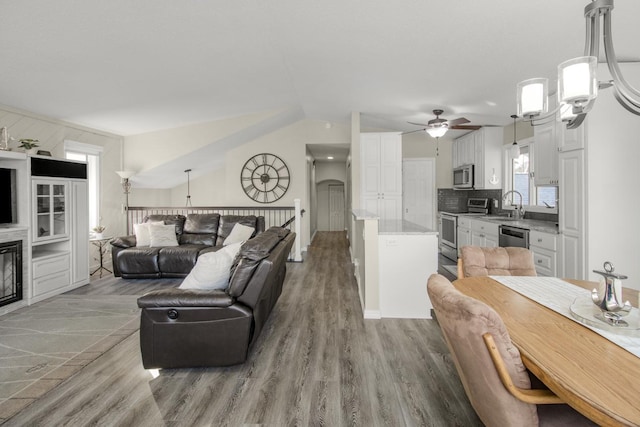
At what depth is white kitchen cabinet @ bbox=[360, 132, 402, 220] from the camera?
6027 millimetres

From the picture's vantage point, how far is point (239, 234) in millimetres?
5301

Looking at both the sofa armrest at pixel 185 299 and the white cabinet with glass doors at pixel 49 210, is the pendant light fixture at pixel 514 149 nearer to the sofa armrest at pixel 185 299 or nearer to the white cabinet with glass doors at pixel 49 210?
the sofa armrest at pixel 185 299

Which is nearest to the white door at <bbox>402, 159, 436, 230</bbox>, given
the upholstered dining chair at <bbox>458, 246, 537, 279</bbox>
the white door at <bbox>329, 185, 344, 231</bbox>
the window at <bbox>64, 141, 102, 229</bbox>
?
the upholstered dining chair at <bbox>458, 246, 537, 279</bbox>

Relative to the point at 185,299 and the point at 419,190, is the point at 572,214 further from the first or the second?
the point at 419,190

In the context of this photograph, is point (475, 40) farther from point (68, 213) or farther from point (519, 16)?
point (68, 213)

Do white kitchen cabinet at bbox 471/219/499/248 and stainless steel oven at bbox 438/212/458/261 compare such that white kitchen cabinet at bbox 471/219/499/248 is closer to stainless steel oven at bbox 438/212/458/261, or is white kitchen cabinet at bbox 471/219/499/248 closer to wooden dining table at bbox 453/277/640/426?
stainless steel oven at bbox 438/212/458/261

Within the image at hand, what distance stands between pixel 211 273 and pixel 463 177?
5.55m

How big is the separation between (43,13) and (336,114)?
15.4 ft

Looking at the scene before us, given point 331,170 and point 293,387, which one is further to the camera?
point 331,170

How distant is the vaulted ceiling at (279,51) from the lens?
254 cm

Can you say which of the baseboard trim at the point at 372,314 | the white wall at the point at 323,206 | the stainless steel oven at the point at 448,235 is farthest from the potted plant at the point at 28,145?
the white wall at the point at 323,206

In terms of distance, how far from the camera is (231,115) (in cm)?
629

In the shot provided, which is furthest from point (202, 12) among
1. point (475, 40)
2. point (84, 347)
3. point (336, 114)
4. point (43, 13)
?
point (336, 114)

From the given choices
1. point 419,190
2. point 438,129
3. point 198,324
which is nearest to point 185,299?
point 198,324
